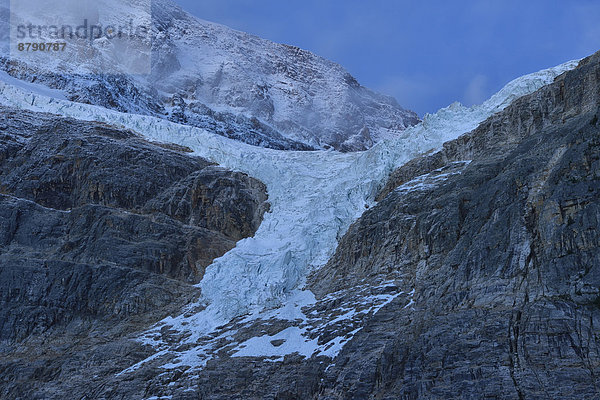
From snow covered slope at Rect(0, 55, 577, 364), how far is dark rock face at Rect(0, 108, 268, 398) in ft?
10.00

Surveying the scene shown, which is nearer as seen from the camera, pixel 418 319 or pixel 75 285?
pixel 418 319

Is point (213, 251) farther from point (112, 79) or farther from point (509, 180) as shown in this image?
point (112, 79)

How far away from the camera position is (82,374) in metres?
54.6

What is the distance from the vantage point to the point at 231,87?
466 feet

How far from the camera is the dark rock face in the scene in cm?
5931

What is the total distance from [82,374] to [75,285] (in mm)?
12349

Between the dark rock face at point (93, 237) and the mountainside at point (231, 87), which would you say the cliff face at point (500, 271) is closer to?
the dark rock face at point (93, 237)

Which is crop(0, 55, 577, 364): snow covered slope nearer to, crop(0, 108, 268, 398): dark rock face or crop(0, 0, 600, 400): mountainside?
crop(0, 0, 600, 400): mountainside

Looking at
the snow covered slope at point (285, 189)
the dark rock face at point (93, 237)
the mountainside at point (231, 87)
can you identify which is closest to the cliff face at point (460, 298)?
the snow covered slope at point (285, 189)

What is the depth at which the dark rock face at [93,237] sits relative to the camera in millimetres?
59312

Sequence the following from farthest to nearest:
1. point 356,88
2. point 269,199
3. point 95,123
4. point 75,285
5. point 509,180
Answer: point 356,88
point 95,123
point 269,199
point 75,285
point 509,180

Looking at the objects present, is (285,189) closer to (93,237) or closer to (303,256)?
(303,256)

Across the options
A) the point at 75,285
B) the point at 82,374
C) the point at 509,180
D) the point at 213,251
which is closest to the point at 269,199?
the point at 213,251

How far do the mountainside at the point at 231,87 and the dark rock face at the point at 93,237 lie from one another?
1069 inches
